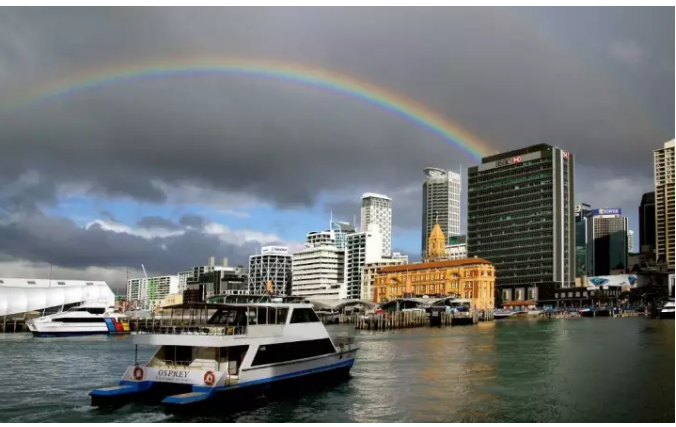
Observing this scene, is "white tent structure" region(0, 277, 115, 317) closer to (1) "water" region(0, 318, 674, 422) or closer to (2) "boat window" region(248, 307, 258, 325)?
(1) "water" region(0, 318, 674, 422)

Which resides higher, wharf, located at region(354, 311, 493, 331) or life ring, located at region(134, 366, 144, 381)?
life ring, located at region(134, 366, 144, 381)

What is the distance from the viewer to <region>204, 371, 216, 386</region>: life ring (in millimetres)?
32594

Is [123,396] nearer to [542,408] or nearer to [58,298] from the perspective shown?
[542,408]

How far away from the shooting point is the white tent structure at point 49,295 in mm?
141000

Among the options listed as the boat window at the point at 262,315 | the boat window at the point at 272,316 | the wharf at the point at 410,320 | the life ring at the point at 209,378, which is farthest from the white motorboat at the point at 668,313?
the life ring at the point at 209,378

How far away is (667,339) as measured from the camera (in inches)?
3189

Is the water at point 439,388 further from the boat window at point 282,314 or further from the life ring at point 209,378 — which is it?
the boat window at point 282,314

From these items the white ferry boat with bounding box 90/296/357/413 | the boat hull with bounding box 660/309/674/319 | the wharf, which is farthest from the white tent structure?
the boat hull with bounding box 660/309/674/319

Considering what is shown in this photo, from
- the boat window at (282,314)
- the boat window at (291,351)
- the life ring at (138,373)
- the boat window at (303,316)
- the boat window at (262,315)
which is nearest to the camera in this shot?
the life ring at (138,373)

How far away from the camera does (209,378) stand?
1286 inches

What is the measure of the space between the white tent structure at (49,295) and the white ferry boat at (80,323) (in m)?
32.3

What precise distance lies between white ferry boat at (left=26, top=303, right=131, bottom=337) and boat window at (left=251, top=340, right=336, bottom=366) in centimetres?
7859

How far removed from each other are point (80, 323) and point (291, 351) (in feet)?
275

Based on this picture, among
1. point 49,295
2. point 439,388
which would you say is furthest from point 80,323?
point 439,388
